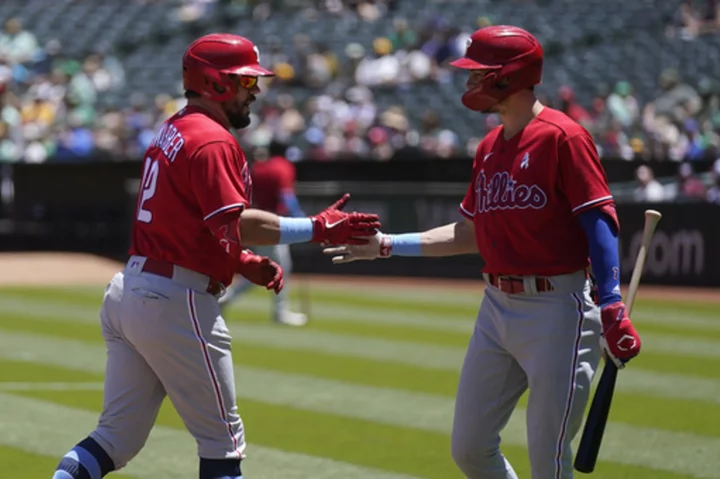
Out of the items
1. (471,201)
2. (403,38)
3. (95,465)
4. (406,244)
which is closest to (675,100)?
(403,38)

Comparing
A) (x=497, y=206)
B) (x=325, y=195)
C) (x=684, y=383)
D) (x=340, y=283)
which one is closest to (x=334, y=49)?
(x=325, y=195)

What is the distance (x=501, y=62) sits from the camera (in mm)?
4801

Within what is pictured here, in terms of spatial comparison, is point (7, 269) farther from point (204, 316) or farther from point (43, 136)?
point (204, 316)

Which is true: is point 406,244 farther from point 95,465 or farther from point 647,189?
point 647,189

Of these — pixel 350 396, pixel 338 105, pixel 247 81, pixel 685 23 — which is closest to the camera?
pixel 247 81

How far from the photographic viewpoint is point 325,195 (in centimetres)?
1906

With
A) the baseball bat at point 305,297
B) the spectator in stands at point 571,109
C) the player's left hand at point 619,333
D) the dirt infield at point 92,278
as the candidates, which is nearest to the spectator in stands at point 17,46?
the dirt infield at point 92,278

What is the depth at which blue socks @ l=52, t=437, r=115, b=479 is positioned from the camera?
15.6 ft

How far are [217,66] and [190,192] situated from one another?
0.54 meters

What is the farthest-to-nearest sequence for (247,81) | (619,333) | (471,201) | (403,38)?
(403,38), (471,201), (247,81), (619,333)

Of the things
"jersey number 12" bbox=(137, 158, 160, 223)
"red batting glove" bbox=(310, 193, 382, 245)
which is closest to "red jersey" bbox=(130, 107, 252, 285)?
"jersey number 12" bbox=(137, 158, 160, 223)

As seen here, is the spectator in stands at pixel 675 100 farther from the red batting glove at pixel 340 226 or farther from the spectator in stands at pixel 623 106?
the red batting glove at pixel 340 226

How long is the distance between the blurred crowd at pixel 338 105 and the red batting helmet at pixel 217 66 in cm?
1409

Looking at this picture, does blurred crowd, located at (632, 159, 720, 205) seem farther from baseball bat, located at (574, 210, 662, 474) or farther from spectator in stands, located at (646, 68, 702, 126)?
baseball bat, located at (574, 210, 662, 474)
